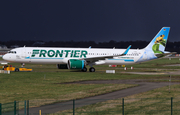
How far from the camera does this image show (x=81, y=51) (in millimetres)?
47406

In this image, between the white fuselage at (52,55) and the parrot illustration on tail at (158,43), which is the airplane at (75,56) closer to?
the white fuselage at (52,55)

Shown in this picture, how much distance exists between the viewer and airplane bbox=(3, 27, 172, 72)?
45.2 m

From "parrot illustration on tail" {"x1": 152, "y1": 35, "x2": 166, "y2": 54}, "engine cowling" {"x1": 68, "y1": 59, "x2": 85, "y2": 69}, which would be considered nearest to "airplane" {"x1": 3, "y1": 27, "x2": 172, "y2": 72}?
"engine cowling" {"x1": 68, "y1": 59, "x2": 85, "y2": 69}

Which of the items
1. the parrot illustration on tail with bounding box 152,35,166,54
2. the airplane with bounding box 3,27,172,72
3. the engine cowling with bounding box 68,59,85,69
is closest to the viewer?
the engine cowling with bounding box 68,59,85,69

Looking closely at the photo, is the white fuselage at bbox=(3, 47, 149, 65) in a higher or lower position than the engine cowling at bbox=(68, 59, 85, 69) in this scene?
higher

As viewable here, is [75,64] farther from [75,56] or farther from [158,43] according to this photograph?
[158,43]

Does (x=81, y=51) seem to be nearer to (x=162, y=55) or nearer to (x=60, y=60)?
(x=60, y=60)

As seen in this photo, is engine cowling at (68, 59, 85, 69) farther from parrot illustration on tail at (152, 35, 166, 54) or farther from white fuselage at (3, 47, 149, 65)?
parrot illustration on tail at (152, 35, 166, 54)

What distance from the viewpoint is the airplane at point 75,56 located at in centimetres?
4516

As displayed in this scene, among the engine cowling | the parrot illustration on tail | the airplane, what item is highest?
the parrot illustration on tail

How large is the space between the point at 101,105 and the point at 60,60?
30388 mm

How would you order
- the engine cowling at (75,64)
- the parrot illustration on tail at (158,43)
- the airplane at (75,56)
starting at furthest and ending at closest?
the parrot illustration on tail at (158,43), the airplane at (75,56), the engine cowling at (75,64)

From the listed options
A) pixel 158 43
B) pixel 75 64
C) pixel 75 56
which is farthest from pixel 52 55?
pixel 158 43

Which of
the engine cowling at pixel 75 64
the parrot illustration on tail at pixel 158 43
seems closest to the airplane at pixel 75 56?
the engine cowling at pixel 75 64
